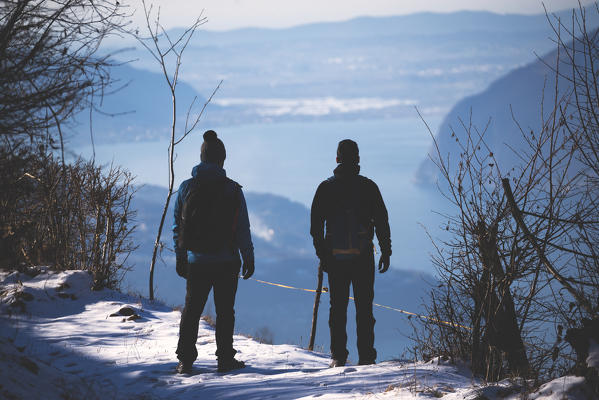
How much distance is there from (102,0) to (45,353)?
3473 mm

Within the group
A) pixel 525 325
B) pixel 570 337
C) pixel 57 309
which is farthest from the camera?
pixel 57 309

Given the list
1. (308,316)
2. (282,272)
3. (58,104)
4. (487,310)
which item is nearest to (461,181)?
(487,310)

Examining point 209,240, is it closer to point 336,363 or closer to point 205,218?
point 205,218

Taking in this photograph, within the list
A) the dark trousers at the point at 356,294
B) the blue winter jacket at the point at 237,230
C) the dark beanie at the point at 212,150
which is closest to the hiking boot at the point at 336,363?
the dark trousers at the point at 356,294

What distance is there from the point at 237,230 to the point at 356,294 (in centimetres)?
127

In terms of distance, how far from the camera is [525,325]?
5.20 m

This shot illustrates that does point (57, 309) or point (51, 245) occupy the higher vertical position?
point (51, 245)

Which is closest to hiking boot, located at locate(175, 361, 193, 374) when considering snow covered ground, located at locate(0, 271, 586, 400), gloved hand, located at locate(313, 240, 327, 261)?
snow covered ground, located at locate(0, 271, 586, 400)

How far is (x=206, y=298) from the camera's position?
509cm

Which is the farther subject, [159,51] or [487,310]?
[159,51]

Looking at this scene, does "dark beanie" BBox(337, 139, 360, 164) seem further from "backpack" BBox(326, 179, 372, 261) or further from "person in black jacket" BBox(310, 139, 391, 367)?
"backpack" BBox(326, 179, 372, 261)

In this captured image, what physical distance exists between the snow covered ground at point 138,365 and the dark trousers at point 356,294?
40 cm

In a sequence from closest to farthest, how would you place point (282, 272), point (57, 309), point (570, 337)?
1. point (570, 337)
2. point (57, 309)
3. point (282, 272)

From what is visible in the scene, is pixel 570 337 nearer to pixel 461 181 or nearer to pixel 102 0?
pixel 461 181
